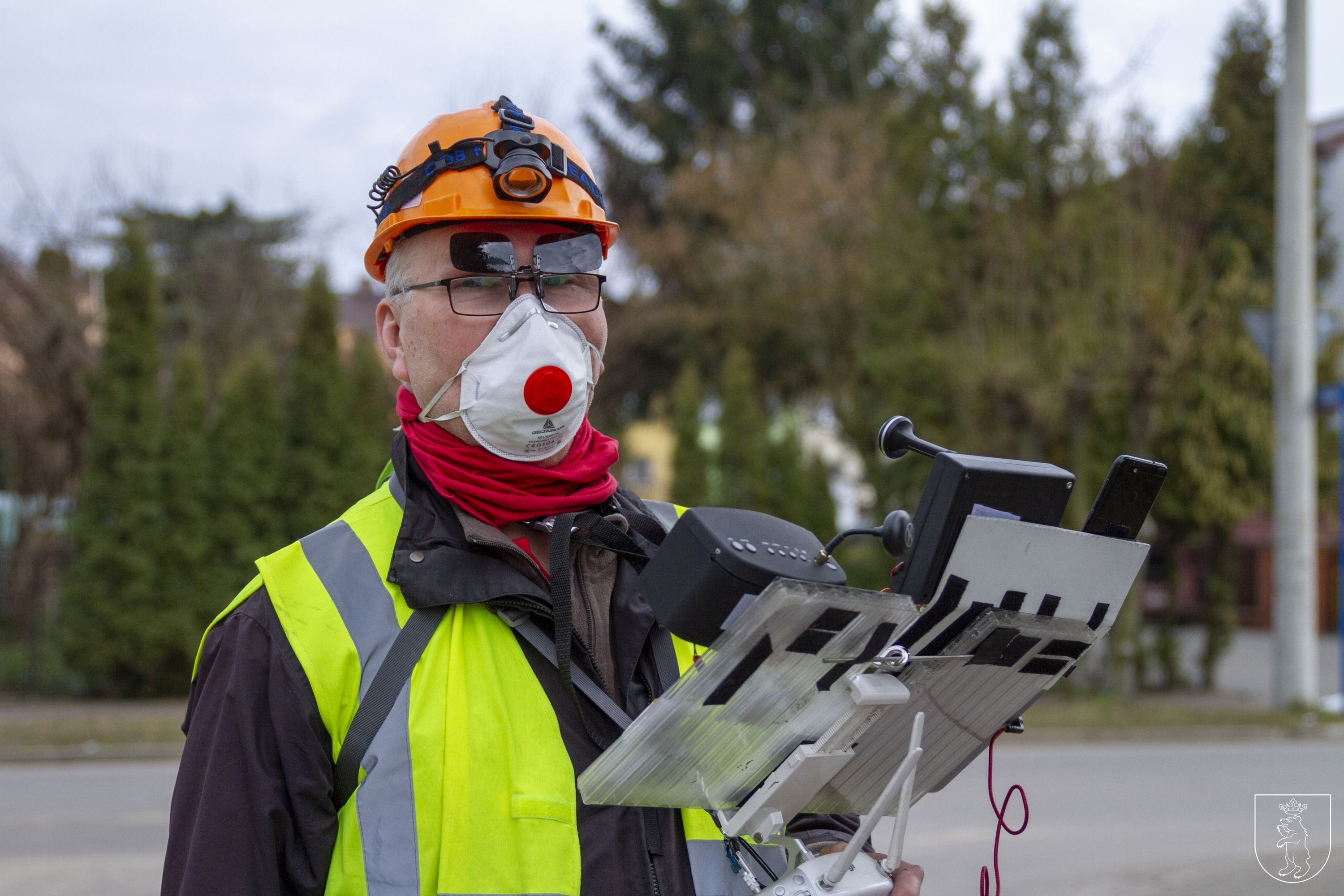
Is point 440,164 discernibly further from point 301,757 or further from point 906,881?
point 906,881

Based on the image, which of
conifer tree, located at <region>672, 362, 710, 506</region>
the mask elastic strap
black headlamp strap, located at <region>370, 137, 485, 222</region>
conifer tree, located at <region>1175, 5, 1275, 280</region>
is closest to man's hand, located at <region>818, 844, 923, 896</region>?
the mask elastic strap

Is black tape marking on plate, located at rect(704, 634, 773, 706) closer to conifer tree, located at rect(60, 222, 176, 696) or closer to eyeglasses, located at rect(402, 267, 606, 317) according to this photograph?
eyeglasses, located at rect(402, 267, 606, 317)

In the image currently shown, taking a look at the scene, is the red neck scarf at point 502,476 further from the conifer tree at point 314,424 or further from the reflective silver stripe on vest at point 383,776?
the conifer tree at point 314,424

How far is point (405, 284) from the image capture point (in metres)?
1.89

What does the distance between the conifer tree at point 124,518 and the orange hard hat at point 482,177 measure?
1251 cm

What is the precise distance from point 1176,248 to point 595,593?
1262 centimetres

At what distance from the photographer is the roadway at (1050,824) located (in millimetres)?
6168

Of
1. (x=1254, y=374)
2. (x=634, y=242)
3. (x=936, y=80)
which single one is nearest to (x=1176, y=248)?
(x=1254, y=374)

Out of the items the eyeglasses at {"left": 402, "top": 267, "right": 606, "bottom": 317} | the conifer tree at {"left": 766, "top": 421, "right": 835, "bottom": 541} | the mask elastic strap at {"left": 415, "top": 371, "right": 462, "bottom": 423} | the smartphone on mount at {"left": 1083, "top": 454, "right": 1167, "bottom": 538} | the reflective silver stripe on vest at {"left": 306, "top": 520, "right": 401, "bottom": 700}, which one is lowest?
the conifer tree at {"left": 766, "top": 421, "right": 835, "bottom": 541}

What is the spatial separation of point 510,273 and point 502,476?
32 cm

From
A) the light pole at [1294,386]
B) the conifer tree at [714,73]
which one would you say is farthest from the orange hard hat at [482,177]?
the conifer tree at [714,73]

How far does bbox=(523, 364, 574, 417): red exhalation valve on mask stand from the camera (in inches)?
71.8

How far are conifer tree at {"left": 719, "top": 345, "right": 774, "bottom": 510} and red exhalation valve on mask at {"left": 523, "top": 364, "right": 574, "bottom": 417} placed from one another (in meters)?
13.8

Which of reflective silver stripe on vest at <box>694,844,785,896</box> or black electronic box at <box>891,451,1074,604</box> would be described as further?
reflective silver stripe on vest at <box>694,844,785,896</box>
